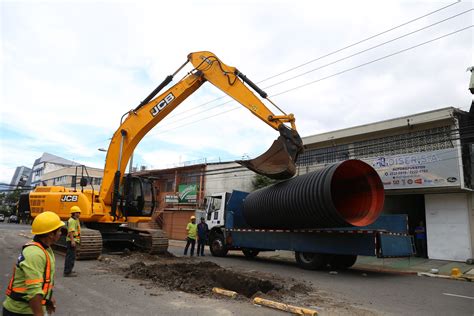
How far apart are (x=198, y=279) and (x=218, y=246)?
786 centimetres

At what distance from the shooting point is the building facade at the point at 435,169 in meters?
15.4

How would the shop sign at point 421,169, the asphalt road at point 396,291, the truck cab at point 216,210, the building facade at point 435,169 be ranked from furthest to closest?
the truck cab at point 216,210, the building facade at point 435,169, the shop sign at point 421,169, the asphalt road at point 396,291

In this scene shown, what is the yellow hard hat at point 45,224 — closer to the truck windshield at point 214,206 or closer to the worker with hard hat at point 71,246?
the worker with hard hat at point 71,246

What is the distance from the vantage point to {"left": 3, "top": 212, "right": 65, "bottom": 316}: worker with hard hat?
323 centimetres

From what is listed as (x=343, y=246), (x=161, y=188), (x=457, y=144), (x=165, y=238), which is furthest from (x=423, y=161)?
(x=161, y=188)

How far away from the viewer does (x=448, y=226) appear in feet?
52.6

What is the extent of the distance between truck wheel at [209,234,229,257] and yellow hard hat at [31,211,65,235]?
43.1ft

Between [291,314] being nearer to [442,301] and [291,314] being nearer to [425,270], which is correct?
[442,301]

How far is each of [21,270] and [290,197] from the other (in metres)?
9.32

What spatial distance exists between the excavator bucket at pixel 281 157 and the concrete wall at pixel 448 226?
27.4 ft

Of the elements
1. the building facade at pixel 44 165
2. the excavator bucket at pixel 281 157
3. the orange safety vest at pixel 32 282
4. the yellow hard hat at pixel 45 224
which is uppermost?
the building facade at pixel 44 165

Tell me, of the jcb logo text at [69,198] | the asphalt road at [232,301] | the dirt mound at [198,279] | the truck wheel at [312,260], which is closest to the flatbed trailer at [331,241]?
the truck wheel at [312,260]

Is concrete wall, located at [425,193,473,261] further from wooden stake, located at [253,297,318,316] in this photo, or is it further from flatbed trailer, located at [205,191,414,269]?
wooden stake, located at [253,297,318,316]

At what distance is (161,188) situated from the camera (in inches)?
1369
